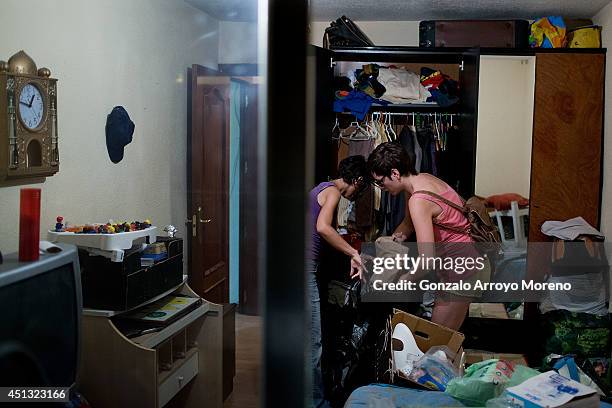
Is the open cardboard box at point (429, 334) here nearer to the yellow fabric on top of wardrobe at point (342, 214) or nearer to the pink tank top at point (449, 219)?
the pink tank top at point (449, 219)

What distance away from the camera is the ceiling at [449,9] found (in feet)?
8.54

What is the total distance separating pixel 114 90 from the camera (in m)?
0.75

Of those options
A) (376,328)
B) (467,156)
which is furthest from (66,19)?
(467,156)

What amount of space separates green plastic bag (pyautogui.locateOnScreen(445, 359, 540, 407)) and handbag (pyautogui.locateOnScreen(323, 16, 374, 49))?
167 cm

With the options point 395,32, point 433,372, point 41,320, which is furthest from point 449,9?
point 41,320

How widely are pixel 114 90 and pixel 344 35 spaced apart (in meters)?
2.10

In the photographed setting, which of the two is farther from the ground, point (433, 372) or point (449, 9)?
point (449, 9)

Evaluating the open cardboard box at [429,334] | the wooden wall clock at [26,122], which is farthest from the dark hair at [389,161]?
the wooden wall clock at [26,122]

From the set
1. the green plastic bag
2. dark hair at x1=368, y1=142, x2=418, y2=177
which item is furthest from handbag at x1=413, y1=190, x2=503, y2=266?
the green plastic bag

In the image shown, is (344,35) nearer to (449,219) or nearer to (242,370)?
(449,219)

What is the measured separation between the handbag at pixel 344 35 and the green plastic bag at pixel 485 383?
1666 mm

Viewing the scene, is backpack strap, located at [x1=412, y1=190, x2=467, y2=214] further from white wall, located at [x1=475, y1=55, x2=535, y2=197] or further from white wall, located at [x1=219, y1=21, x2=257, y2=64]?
white wall, located at [x1=219, y1=21, x2=257, y2=64]

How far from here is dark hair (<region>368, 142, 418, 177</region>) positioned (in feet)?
7.50

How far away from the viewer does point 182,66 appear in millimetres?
821
